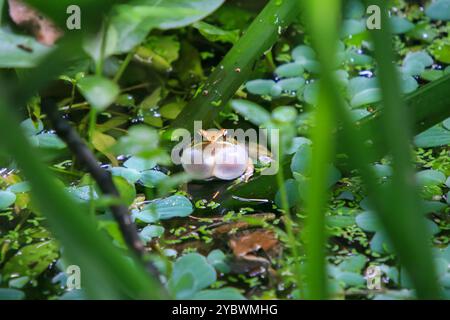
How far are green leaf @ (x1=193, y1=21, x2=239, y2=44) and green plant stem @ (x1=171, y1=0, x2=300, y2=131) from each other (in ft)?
0.45

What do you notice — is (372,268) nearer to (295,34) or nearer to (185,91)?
(185,91)

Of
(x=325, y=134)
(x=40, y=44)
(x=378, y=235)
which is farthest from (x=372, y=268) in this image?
(x=40, y=44)

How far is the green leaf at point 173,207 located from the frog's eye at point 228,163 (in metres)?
Answer: 0.11

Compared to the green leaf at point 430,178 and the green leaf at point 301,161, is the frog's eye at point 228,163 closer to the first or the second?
the green leaf at point 301,161

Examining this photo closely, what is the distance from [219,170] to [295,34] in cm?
58

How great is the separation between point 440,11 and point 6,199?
1.03m

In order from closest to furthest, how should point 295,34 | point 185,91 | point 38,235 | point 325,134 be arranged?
point 325,134 < point 38,235 < point 185,91 < point 295,34

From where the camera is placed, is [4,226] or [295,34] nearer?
[4,226]

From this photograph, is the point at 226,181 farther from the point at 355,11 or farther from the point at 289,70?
the point at 355,11

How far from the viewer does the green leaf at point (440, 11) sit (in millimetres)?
1619

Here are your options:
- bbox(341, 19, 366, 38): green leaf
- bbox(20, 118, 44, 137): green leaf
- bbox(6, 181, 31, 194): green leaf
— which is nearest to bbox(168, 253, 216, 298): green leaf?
bbox(6, 181, 31, 194): green leaf
